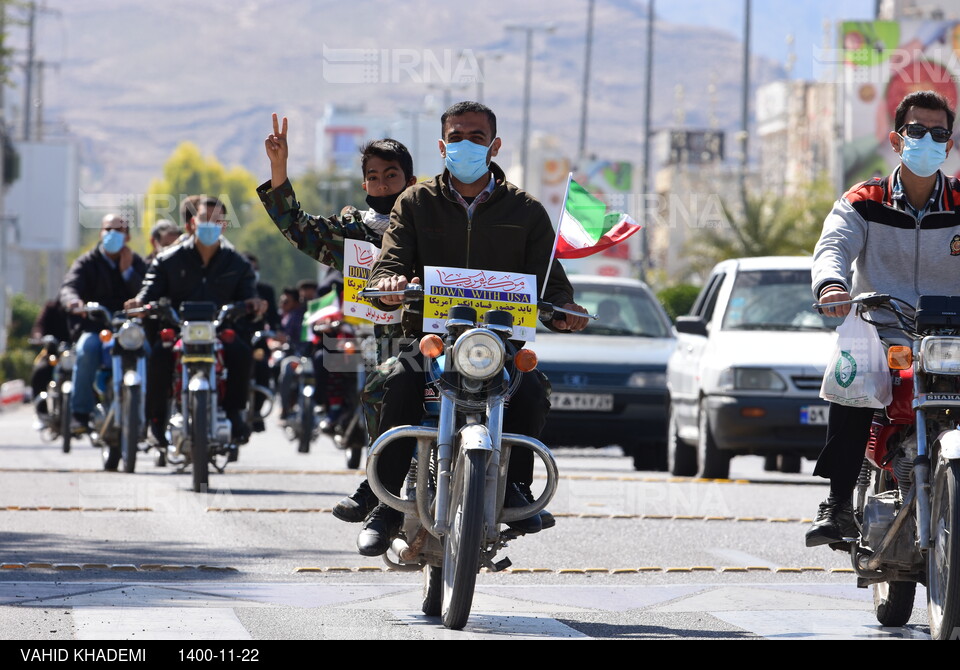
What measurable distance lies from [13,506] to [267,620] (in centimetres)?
547

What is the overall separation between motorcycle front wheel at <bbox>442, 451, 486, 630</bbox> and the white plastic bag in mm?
1217

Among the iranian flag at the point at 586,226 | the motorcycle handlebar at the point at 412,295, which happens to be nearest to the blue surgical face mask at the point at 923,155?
the iranian flag at the point at 586,226

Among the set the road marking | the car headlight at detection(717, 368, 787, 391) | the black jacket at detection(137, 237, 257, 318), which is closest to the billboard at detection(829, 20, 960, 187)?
the car headlight at detection(717, 368, 787, 391)

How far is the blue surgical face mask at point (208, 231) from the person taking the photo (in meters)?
13.9

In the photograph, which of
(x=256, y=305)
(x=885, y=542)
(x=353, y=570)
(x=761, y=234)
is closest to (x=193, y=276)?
(x=256, y=305)

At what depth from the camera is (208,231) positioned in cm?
1392

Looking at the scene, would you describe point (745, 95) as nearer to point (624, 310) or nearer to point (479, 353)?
point (624, 310)

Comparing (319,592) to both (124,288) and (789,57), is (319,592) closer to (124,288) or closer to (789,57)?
(124,288)

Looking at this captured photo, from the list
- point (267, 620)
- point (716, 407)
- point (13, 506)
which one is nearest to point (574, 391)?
point (716, 407)

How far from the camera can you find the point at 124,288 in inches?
634

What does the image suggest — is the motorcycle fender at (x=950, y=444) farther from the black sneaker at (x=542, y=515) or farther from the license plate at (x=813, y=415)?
the license plate at (x=813, y=415)

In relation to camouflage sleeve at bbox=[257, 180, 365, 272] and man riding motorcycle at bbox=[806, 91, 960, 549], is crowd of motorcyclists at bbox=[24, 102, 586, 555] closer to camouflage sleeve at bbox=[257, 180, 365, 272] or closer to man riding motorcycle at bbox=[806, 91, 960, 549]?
camouflage sleeve at bbox=[257, 180, 365, 272]

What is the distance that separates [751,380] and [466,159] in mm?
8326

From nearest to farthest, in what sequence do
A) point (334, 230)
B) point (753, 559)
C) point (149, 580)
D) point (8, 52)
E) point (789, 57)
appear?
1. point (149, 580)
2. point (334, 230)
3. point (753, 559)
4. point (8, 52)
5. point (789, 57)
